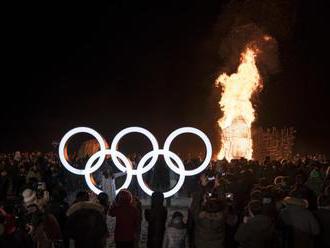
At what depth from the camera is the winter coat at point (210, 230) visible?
32.2 ft

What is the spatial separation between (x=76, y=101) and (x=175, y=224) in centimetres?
4423

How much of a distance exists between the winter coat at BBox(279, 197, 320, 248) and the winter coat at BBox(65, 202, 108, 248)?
282cm

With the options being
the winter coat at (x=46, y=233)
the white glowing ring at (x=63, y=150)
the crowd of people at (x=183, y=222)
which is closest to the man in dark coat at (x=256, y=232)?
the crowd of people at (x=183, y=222)

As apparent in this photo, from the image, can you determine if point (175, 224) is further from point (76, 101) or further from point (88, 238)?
point (76, 101)

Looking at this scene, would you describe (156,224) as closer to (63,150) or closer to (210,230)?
(210,230)

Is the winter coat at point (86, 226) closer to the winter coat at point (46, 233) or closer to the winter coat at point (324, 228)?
the winter coat at point (46, 233)

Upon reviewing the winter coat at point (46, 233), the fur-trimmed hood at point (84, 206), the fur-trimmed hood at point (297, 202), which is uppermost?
the fur-trimmed hood at point (297, 202)

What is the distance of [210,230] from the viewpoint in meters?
9.83

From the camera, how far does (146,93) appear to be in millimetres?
56250

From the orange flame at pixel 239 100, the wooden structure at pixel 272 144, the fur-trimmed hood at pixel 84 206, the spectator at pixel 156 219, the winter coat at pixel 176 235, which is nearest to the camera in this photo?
the fur-trimmed hood at pixel 84 206

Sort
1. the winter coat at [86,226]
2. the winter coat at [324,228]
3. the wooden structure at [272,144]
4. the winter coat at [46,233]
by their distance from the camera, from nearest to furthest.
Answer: the winter coat at [46,233] → the winter coat at [86,226] → the winter coat at [324,228] → the wooden structure at [272,144]

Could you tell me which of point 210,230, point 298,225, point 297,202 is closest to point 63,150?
point 210,230

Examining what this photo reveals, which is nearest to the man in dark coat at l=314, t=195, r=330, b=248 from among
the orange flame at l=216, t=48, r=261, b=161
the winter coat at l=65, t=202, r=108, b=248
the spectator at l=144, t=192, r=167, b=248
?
the spectator at l=144, t=192, r=167, b=248

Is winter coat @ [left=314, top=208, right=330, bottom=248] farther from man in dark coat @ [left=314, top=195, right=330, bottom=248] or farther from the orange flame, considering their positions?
the orange flame
